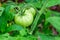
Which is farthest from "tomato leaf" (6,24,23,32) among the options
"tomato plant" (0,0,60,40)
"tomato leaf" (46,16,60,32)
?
"tomato leaf" (46,16,60,32)

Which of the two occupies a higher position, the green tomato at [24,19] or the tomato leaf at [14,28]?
the green tomato at [24,19]

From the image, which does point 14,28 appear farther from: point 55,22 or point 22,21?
point 55,22

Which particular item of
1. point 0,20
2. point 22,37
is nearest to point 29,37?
point 22,37

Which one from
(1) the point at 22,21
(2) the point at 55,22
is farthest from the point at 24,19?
(2) the point at 55,22

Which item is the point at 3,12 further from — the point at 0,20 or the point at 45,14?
the point at 45,14

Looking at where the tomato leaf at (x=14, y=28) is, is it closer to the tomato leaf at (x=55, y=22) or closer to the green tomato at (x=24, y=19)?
the green tomato at (x=24, y=19)

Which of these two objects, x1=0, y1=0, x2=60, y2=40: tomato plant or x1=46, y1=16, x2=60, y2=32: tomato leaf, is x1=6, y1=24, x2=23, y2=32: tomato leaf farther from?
x1=46, y1=16, x2=60, y2=32: tomato leaf

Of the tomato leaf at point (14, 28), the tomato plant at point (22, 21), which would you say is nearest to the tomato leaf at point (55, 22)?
the tomato plant at point (22, 21)

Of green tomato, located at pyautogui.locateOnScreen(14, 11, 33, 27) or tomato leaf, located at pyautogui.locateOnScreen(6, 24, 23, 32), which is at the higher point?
green tomato, located at pyautogui.locateOnScreen(14, 11, 33, 27)

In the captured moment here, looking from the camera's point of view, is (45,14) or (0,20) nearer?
(0,20)

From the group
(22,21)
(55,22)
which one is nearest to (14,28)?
(22,21)

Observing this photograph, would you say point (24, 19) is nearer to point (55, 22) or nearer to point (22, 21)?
point (22, 21)
